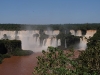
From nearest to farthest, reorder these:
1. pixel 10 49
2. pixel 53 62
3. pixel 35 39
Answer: pixel 53 62 → pixel 10 49 → pixel 35 39

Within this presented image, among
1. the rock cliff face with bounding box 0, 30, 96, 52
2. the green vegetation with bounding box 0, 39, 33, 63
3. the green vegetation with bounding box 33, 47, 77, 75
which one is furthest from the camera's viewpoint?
the rock cliff face with bounding box 0, 30, 96, 52

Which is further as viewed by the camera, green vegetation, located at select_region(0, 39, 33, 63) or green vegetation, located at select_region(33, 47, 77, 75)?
green vegetation, located at select_region(0, 39, 33, 63)

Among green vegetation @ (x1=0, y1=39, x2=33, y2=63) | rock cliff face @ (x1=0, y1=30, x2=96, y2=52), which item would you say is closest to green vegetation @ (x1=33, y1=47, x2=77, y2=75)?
green vegetation @ (x1=0, y1=39, x2=33, y2=63)

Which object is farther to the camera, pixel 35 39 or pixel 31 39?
pixel 31 39

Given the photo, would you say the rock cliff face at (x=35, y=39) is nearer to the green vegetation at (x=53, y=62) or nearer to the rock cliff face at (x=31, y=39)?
the rock cliff face at (x=31, y=39)

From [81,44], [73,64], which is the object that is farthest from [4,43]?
[73,64]

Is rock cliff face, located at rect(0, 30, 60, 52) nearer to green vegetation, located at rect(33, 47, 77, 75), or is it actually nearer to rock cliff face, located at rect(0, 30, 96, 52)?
rock cliff face, located at rect(0, 30, 96, 52)

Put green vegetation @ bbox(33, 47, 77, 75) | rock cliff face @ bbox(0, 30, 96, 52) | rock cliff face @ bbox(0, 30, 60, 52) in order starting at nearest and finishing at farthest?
1. green vegetation @ bbox(33, 47, 77, 75)
2. rock cliff face @ bbox(0, 30, 96, 52)
3. rock cliff face @ bbox(0, 30, 60, 52)

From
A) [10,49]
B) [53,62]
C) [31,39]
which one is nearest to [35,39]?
[31,39]

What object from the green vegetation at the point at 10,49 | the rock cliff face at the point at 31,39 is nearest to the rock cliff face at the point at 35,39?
the rock cliff face at the point at 31,39

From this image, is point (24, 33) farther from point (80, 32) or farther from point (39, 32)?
point (80, 32)

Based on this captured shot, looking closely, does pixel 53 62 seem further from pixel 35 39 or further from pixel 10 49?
pixel 35 39
